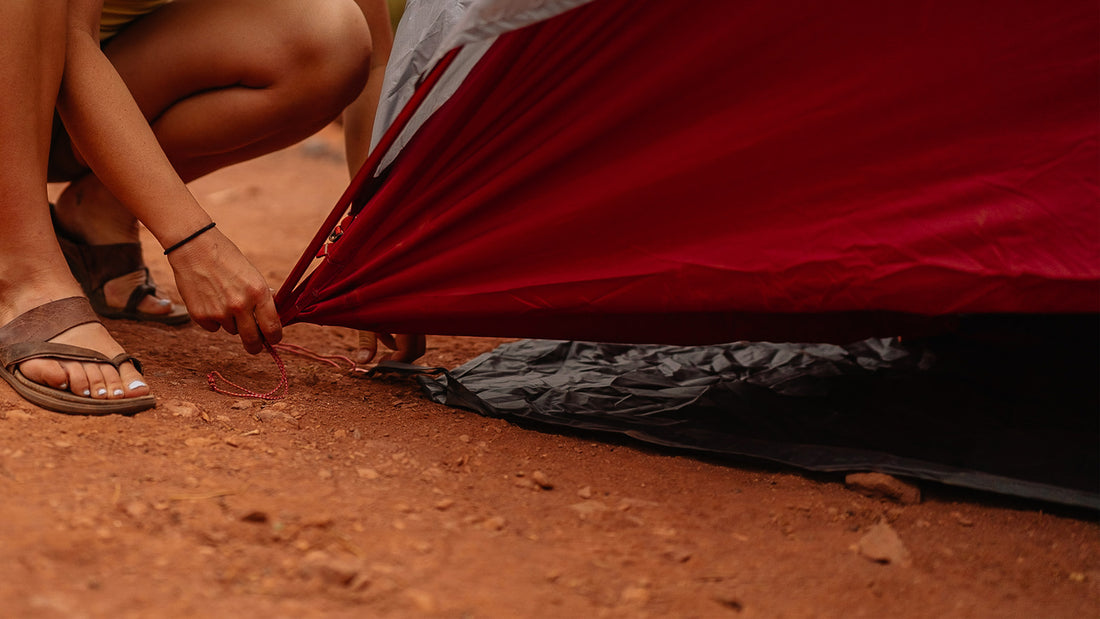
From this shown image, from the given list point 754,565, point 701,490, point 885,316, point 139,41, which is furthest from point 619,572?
point 139,41

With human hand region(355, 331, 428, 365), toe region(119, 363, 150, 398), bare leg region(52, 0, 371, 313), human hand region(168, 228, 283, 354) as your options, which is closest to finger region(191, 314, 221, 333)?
human hand region(168, 228, 283, 354)

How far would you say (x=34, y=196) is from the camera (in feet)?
3.38

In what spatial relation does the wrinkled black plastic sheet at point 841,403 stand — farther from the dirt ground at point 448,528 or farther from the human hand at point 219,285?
the human hand at point 219,285

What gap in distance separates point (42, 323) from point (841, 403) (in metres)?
1.06

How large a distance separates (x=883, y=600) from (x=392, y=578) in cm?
43

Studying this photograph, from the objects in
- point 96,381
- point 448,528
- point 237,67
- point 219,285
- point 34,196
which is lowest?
point 448,528

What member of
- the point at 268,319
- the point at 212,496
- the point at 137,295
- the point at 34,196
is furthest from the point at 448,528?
the point at 137,295

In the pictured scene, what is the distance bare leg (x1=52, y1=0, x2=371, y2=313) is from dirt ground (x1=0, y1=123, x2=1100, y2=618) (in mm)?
412

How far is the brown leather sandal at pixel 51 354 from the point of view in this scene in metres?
0.95

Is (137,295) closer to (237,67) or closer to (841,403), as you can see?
(237,67)

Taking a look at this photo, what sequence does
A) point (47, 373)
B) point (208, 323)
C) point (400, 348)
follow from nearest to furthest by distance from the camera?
1. point (47, 373)
2. point (208, 323)
3. point (400, 348)

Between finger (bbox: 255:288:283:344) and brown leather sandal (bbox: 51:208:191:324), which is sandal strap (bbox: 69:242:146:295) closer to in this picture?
brown leather sandal (bbox: 51:208:191:324)

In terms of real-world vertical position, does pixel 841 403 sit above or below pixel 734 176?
below

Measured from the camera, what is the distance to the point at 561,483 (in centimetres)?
98
